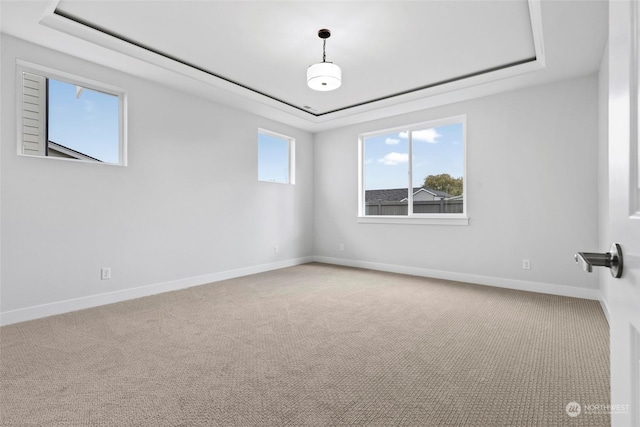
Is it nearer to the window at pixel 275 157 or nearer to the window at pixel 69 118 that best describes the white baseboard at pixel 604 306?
the window at pixel 275 157

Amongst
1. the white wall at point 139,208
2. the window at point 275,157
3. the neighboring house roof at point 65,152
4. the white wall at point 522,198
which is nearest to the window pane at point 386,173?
the white wall at point 522,198

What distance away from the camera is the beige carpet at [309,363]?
158 cm

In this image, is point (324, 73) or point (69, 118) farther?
point (69, 118)

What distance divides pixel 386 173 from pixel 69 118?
14.1 feet

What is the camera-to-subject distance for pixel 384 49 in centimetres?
324

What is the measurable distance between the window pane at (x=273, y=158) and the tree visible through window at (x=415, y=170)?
1403 millimetres

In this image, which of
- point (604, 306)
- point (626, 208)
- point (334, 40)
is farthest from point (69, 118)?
point (604, 306)

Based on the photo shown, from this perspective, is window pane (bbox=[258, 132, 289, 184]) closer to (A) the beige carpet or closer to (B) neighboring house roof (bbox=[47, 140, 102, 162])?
(B) neighboring house roof (bbox=[47, 140, 102, 162])

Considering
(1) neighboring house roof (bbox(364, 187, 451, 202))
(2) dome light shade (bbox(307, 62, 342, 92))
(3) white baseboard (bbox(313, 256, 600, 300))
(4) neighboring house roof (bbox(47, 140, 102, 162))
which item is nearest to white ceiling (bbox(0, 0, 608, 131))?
(2) dome light shade (bbox(307, 62, 342, 92))

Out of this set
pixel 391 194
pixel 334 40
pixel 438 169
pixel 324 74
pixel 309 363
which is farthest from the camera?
pixel 391 194

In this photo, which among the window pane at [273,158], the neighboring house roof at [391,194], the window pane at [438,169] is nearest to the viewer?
the window pane at [438,169]

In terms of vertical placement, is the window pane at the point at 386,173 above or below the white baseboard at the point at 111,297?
above

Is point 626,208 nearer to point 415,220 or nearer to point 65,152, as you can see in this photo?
point 65,152

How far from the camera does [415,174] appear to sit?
16.6 feet
